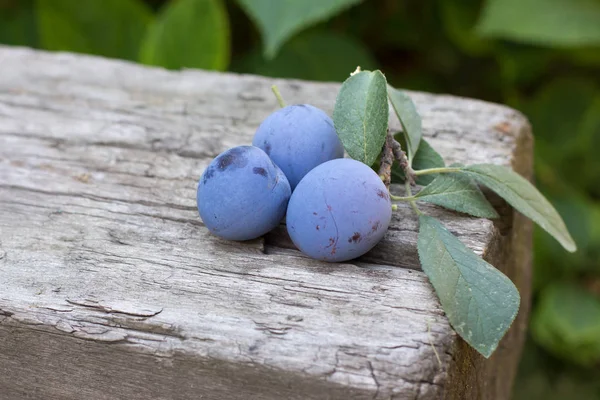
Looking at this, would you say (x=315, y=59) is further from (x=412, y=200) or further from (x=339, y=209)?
(x=339, y=209)

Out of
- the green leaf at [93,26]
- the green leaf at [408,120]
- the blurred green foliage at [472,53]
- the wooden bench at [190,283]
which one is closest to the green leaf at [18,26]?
the blurred green foliage at [472,53]

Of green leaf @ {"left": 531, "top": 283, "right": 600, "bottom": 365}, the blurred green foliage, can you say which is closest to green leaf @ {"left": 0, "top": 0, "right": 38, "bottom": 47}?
the blurred green foliage

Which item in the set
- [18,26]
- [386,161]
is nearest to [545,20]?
[386,161]

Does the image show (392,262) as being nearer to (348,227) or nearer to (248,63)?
(348,227)

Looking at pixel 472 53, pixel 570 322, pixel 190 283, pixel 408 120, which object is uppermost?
pixel 408 120

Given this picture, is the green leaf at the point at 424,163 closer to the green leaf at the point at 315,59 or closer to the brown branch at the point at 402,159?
the brown branch at the point at 402,159

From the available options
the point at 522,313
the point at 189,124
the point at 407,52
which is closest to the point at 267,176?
the point at 189,124

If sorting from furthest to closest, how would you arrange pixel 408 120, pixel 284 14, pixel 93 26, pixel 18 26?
pixel 18 26
pixel 93 26
pixel 284 14
pixel 408 120

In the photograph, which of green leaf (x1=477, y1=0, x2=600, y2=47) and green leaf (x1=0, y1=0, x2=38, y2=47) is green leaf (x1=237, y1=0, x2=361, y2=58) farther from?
green leaf (x1=0, y1=0, x2=38, y2=47)
